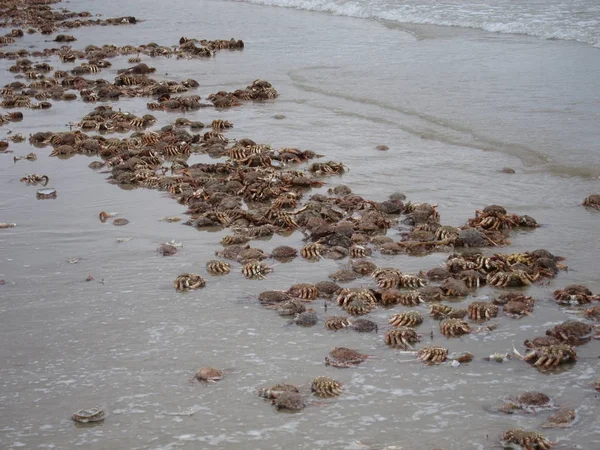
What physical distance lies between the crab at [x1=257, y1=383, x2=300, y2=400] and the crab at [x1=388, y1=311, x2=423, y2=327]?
1.53 m

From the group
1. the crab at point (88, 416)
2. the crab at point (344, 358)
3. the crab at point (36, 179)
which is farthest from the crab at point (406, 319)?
the crab at point (36, 179)

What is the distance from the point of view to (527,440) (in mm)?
5844

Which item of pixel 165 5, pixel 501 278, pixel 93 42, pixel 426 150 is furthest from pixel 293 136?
pixel 165 5

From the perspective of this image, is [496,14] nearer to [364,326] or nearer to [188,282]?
[188,282]

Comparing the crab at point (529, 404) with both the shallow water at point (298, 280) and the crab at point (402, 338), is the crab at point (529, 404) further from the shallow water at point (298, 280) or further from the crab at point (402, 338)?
the crab at point (402, 338)

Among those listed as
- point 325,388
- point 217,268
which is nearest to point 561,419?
point 325,388

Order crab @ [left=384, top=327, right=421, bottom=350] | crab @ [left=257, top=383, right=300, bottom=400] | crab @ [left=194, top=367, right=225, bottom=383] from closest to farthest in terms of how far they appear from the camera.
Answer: crab @ [left=257, top=383, right=300, bottom=400], crab @ [left=194, top=367, right=225, bottom=383], crab @ [left=384, top=327, right=421, bottom=350]

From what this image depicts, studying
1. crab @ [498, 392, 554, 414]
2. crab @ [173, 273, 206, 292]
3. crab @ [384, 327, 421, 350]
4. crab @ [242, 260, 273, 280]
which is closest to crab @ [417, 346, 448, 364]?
crab @ [384, 327, 421, 350]

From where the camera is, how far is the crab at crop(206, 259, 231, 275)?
910 centimetres

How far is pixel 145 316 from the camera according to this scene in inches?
316

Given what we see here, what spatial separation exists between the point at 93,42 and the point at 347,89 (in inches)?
445

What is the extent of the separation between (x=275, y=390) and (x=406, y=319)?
1.75 meters

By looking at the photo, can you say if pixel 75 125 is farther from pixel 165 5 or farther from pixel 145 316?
pixel 165 5

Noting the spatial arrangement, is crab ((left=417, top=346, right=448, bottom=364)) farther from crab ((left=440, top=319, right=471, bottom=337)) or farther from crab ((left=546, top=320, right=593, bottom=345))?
crab ((left=546, top=320, right=593, bottom=345))
